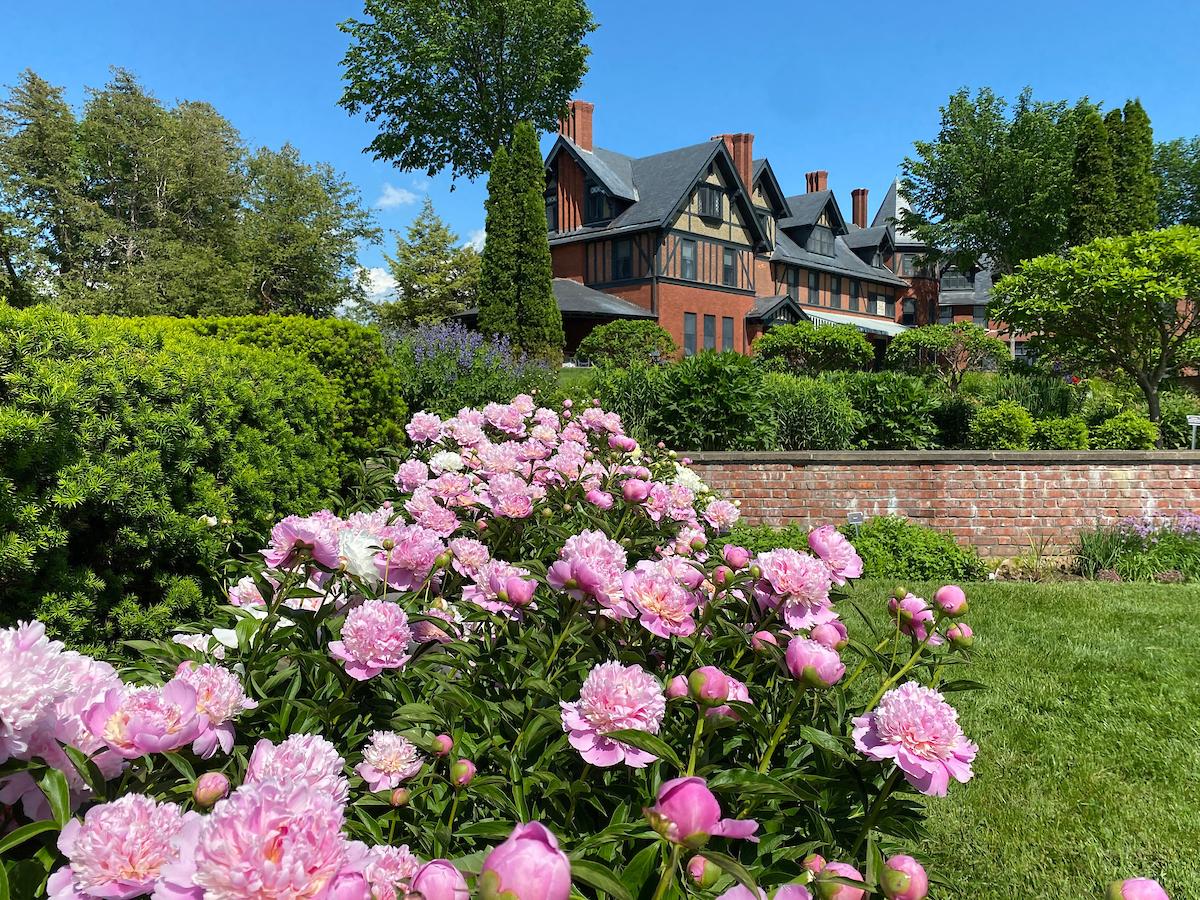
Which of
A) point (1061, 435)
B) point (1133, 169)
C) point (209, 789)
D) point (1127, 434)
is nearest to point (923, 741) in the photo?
point (209, 789)

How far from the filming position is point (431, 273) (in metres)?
29.0

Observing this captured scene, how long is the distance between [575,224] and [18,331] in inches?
1077

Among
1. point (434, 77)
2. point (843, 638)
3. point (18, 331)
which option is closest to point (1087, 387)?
point (843, 638)

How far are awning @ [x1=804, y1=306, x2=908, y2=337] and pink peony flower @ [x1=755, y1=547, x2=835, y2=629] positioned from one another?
104 feet

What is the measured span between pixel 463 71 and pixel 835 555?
28.4m

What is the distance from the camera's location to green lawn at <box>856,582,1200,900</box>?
220 centimetres

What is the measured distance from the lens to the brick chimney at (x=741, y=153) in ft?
94.4

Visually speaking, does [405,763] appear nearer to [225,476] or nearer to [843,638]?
[843,638]

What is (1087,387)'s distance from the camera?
38.2 ft

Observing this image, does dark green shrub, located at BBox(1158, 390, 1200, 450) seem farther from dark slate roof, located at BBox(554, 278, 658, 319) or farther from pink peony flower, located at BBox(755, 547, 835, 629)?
dark slate roof, located at BBox(554, 278, 658, 319)

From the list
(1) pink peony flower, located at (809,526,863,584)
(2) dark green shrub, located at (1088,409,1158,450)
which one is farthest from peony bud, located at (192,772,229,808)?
(2) dark green shrub, located at (1088,409,1158,450)

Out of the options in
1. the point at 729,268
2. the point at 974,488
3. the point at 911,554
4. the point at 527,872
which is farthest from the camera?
the point at 729,268

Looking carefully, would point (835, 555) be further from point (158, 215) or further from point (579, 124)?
point (158, 215)

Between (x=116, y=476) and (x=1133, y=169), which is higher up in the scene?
(x=1133, y=169)
